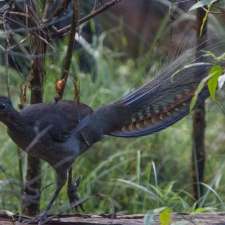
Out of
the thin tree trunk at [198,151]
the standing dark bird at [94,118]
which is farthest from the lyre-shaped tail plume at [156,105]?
the thin tree trunk at [198,151]

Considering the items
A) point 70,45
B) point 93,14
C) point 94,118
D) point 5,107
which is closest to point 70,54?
point 70,45

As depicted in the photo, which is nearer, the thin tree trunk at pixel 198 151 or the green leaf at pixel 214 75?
the green leaf at pixel 214 75

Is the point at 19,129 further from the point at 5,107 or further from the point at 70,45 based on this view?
the point at 70,45

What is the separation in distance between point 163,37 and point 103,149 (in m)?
1.14

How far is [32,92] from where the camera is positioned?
4.30 m

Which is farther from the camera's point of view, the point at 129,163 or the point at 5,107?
the point at 129,163

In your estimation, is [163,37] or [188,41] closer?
[188,41]

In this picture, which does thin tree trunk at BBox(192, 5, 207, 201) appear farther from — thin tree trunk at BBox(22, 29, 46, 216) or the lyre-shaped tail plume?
thin tree trunk at BBox(22, 29, 46, 216)

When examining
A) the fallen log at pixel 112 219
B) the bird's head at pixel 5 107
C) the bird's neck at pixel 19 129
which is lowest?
the fallen log at pixel 112 219

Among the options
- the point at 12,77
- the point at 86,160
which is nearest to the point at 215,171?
the point at 86,160

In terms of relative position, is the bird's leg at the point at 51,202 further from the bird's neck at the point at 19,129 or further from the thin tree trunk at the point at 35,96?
the bird's neck at the point at 19,129

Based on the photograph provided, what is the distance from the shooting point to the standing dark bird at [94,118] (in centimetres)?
390

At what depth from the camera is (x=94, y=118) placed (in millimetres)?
4039

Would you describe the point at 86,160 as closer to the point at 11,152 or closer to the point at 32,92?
the point at 11,152
